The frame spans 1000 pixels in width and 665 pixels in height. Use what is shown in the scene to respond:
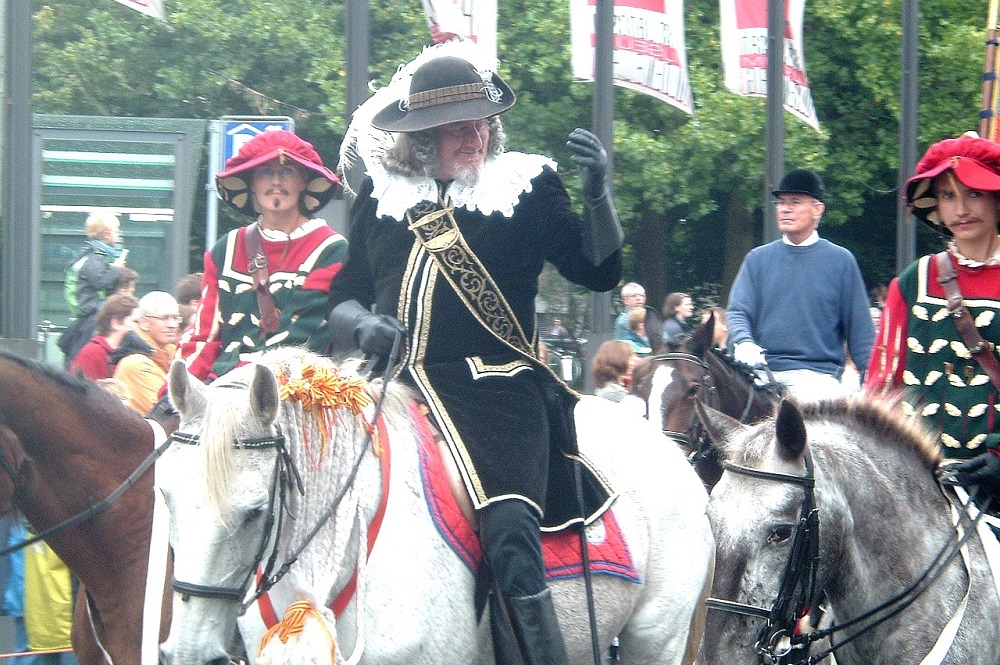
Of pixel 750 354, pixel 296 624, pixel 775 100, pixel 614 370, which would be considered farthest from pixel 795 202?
pixel 775 100

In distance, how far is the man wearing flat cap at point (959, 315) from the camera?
14.4 ft

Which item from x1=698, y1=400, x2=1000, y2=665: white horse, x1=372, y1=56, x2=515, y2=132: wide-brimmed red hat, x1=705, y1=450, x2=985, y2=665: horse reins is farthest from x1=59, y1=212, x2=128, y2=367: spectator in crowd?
x1=705, y1=450, x2=985, y2=665: horse reins

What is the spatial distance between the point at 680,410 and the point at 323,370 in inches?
160

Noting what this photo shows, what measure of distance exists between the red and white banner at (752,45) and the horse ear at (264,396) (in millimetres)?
11045

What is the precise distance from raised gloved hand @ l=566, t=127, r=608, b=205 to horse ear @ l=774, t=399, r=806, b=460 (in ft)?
3.12

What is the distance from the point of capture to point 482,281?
4523 mm

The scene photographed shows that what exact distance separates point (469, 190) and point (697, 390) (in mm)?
3440

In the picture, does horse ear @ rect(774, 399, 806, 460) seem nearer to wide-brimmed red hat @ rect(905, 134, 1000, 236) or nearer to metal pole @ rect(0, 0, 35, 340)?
wide-brimmed red hat @ rect(905, 134, 1000, 236)

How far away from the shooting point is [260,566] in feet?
12.8

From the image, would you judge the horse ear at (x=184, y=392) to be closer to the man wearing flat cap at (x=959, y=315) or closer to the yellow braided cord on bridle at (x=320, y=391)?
the yellow braided cord on bridle at (x=320, y=391)

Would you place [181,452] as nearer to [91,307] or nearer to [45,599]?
[45,599]

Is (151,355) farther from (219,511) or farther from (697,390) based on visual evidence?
(219,511)

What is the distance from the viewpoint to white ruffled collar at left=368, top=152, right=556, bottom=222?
180 inches

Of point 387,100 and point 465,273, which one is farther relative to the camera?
point 387,100
